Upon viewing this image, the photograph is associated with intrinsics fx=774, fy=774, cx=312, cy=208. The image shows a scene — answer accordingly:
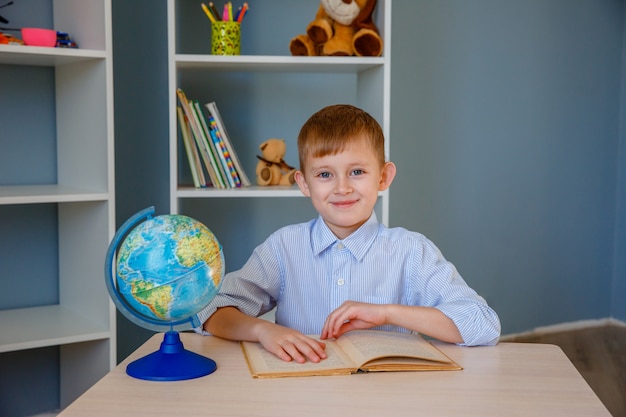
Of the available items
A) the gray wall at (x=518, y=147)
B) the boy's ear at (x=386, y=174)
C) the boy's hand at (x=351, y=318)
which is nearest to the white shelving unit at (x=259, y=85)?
the gray wall at (x=518, y=147)

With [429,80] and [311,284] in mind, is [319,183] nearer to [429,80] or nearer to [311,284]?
[311,284]

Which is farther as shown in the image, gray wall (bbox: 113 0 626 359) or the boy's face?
gray wall (bbox: 113 0 626 359)

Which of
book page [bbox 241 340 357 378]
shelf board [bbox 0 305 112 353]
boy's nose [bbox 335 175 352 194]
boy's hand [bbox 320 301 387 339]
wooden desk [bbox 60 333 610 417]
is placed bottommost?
shelf board [bbox 0 305 112 353]

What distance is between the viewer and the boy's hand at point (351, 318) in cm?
134

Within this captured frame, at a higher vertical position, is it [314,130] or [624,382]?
[314,130]

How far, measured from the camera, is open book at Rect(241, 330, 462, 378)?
1.20m

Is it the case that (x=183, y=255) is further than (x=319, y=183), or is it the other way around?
(x=319, y=183)

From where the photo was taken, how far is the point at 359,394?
3.63 feet

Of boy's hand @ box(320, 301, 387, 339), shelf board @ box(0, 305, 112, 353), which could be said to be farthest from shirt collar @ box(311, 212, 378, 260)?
shelf board @ box(0, 305, 112, 353)

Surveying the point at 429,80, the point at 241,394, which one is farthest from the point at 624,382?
the point at 241,394

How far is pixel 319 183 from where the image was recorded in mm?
1595

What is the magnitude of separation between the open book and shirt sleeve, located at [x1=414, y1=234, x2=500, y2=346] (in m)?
0.10

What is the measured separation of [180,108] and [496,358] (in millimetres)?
1474

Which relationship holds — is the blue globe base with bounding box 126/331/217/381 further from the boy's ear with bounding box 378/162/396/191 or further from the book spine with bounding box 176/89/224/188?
the book spine with bounding box 176/89/224/188
